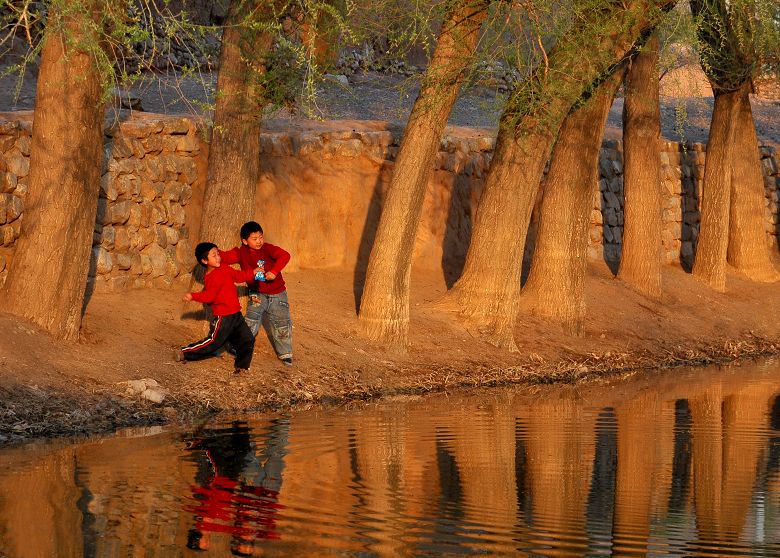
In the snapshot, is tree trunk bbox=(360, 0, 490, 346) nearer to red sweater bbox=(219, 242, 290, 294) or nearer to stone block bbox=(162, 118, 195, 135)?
red sweater bbox=(219, 242, 290, 294)

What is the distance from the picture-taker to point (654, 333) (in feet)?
63.8

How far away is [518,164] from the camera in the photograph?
1684 centimetres

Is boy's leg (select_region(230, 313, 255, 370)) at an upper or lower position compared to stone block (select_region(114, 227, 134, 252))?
lower

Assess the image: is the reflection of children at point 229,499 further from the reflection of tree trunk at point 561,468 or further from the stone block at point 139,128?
the stone block at point 139,128

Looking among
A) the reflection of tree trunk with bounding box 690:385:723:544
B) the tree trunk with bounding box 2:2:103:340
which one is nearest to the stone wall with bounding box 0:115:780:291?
the tree trunk with bounding box 2:2:103:340

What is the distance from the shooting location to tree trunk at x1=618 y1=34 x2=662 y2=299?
21062 millimetres

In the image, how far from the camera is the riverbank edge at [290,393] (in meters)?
11.4

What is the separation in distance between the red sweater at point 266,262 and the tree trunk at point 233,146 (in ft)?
1.53

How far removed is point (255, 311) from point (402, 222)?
7.64ft

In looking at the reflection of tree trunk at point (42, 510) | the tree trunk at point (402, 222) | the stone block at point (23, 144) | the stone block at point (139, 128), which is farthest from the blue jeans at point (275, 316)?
the reflection of tree trunk at point (42, 510)

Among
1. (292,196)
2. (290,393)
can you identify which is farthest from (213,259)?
(292,196)

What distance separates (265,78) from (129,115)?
3.21 metres

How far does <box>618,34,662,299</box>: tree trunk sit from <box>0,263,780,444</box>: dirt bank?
397 mm

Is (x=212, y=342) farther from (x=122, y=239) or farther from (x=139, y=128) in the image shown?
(x=139, y=128)
